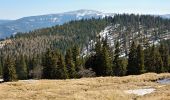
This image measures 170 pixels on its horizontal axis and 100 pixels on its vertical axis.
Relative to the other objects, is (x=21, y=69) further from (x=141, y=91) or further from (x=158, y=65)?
(x=141, y=91)

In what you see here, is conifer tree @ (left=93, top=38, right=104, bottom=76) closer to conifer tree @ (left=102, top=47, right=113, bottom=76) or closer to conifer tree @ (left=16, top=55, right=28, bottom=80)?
conifer tree @ (left=102, top=47, right=113, bottom=76)

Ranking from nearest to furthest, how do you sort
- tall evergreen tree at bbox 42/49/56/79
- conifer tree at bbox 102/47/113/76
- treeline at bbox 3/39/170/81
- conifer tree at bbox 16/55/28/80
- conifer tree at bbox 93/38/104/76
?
conifer tree at bbox 102/47/113/76 → treeline at bbox 3/39/170/81 → conifer tree at bbox 93/38/104/76 → tall evergreen tree at bbox 42/49/56/79 → conifer tree at bbox 16/55/28/80

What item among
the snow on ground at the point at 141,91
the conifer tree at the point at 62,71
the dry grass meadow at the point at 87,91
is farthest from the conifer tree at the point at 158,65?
the snow on ground at the point at 141,91

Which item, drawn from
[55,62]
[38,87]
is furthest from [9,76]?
[38,87]

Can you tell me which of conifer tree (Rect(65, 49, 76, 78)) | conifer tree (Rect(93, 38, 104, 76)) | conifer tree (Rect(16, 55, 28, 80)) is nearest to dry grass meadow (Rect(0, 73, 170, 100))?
conifer tree (Rect(93, 38, 104, 76))

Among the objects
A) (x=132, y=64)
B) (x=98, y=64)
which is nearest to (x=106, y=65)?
(x=98, y=64)

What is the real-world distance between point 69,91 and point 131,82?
505 inches

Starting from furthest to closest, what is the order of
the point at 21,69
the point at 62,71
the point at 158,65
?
1. the point at 21,69
2. the point at 158,65
3. the point at 62,71

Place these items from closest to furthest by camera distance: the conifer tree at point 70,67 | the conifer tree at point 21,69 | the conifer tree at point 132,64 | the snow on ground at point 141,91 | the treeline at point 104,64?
the snow on ground at point 141,91, the treeline at point 104,64, the conifer tree at point 70,67, the conifer tree at point 132,64, the conifer tree at point 21,69

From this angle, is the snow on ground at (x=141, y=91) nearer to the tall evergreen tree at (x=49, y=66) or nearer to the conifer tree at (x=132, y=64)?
the conifer tree at (x=132, y=64)

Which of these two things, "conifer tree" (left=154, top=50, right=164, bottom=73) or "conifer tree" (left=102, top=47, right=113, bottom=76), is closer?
"conifer tree" (left=102, top=47, right=113, bottom=76)

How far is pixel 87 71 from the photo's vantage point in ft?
366

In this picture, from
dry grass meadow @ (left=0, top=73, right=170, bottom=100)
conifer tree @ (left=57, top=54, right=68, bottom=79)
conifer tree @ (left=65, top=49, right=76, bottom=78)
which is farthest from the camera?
conifer tree @ (left=65, top=49, right=76, bottom=78)

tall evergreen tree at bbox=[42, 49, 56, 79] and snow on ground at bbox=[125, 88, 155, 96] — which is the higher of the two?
snow on ground at bbox=[125, 88, 155, 96]
